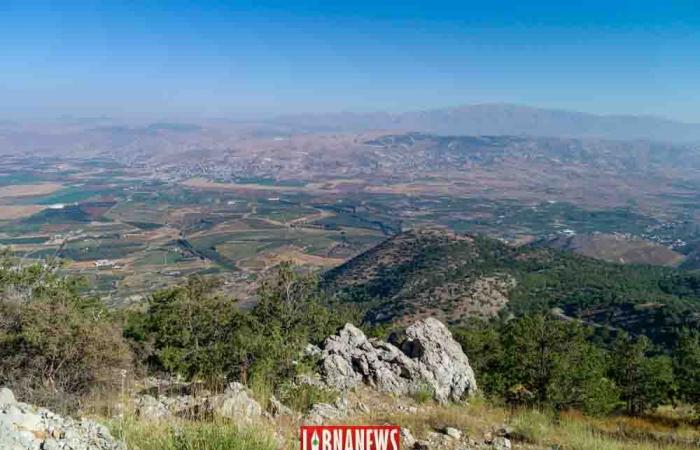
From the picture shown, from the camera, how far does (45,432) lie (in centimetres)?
444

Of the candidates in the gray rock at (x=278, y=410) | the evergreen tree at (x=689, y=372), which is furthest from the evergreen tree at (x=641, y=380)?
the gray rock at (x=278, y=410)

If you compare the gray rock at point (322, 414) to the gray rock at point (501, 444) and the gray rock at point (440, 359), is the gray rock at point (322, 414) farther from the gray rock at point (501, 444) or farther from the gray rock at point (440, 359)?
the gray rock at point (440, 359)

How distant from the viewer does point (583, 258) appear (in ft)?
349

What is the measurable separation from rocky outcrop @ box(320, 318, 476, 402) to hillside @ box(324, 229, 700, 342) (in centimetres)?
4738

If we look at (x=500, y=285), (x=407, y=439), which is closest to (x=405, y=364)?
(x=407, y=439)

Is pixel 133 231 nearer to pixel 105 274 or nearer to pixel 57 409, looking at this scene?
pixel 105 274

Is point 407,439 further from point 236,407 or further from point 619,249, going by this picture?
point 619,249

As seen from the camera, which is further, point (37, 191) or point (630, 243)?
point (37, 191)


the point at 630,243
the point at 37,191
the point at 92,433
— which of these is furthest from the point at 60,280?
the point at 37,191

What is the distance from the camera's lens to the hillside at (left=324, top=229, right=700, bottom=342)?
6894 cm

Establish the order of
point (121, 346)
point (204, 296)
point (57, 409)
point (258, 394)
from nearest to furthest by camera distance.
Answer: point (57, 409)
point (258, 394)
point (121, 346)
point (204, 296)

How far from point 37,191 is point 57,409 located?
21937 cm

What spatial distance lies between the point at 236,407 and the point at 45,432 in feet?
8.55

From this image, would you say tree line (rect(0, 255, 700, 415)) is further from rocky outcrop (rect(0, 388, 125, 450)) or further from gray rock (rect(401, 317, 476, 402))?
rocky outcrop (rect(0, 388, 125, 450))
